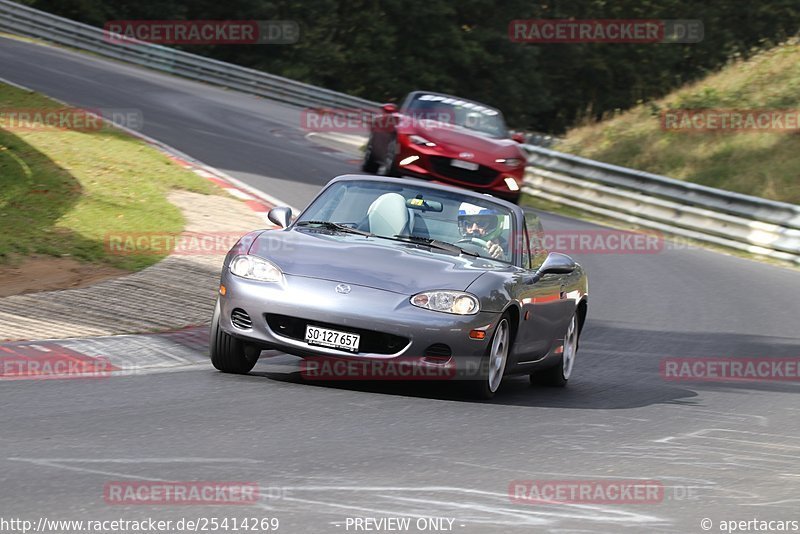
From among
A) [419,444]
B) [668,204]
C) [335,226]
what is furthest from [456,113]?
[419,444]

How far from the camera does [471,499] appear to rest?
20.1 feet

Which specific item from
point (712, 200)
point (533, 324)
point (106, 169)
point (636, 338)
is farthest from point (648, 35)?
point (533, 324)

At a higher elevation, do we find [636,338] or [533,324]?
[533,324]

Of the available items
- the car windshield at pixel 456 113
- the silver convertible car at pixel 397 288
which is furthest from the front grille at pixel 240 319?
the car windshield at pixel 456 113

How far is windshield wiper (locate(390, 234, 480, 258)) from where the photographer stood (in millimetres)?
9578

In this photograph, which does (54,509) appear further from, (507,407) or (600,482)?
(507,407)

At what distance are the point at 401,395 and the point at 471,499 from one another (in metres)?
2.84

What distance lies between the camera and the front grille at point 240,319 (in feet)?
→ 28.7

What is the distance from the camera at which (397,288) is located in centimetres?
862

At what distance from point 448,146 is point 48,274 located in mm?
8532

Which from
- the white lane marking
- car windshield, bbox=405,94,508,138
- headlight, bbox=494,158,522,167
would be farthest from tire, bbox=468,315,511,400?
car windshield, bbox=405,94,508,138

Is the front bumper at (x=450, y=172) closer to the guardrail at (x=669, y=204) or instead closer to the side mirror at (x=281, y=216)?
the guardrail at (x=669, y=204)

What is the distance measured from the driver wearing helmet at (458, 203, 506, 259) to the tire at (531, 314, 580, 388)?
117 centimetres

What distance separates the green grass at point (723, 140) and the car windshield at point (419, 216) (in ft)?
64.0
